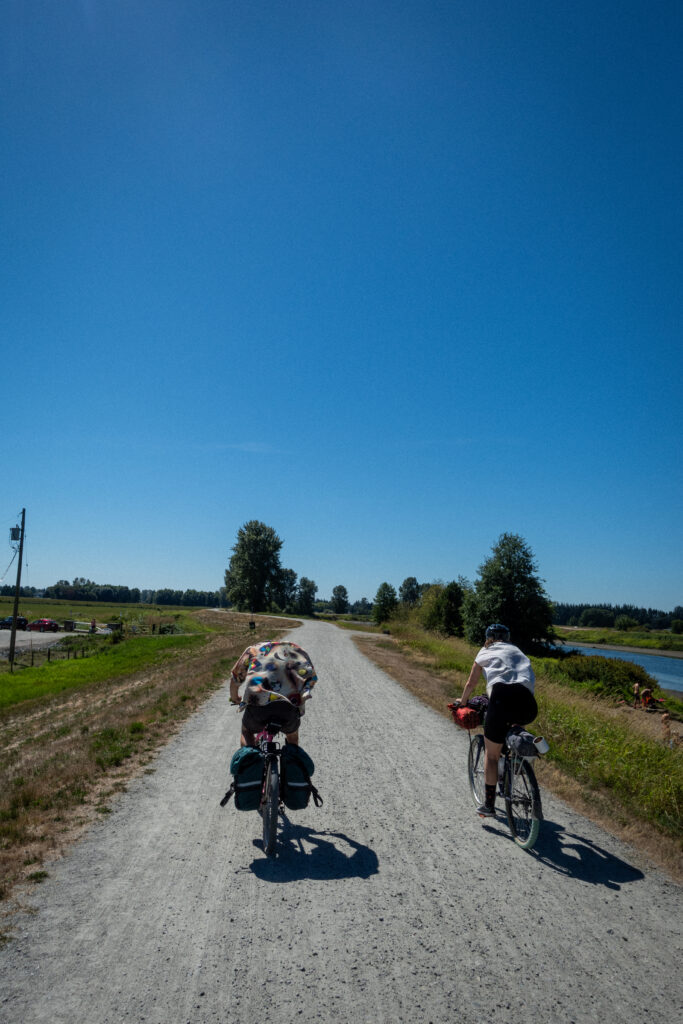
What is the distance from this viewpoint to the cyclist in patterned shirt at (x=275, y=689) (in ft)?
16.8

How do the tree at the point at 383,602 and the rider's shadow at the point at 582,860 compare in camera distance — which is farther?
the tree at the point at 383,602

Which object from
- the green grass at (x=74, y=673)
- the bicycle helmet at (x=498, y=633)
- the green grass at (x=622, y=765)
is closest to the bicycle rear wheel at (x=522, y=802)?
the bicycle helmet at (x=498, y=633)

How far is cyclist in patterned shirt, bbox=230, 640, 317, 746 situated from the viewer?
202 inches

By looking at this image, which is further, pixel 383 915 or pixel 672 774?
pixel 672 774

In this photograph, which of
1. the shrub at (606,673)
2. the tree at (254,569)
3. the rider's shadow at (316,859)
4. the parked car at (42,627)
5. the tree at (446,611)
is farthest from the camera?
the tree at (254,569)

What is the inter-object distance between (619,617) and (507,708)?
15329 cm

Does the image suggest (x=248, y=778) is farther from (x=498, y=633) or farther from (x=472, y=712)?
(x=498, y=633)

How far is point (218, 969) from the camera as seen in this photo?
10.9 feet

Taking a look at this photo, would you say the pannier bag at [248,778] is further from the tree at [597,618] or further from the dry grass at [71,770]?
the tree at [597,618]

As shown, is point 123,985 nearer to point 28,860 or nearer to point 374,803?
→ point 28,860

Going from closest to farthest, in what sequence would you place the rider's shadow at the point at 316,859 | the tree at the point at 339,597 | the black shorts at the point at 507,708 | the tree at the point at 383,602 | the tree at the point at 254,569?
the rider's shadow at the point at 316,859
the black shorts at the point at 507,708
the tree at the point at 383,602
the tree at the point at 254,569
the tree at the point at 339,597

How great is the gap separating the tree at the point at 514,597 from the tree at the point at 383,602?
42.0 metres

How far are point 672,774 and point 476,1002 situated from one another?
5151 millimetres

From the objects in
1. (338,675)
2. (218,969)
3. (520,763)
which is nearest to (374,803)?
(520,763)
